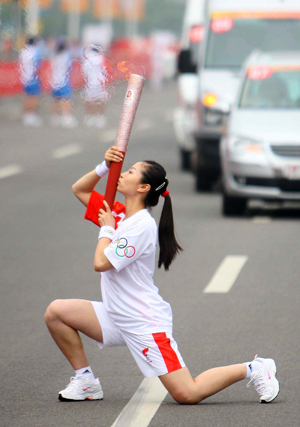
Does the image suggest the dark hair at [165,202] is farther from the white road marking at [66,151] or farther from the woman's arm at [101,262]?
the white road marking at [66,151]

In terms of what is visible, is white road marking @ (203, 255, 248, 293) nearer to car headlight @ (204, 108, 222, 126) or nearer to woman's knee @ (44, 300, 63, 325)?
woman's knee @ (44, 300, 63, 325)

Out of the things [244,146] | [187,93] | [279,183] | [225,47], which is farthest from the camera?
[187,93]

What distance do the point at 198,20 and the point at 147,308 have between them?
663 inches

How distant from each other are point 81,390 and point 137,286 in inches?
25.5

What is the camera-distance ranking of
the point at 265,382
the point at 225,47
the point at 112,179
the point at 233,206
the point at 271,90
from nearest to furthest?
the point at 112,179, the point at 265,382, the point at 233,206, the point at 271,90, the point at 225,47

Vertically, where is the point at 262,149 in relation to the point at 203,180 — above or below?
above

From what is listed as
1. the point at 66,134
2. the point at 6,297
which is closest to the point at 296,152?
the point at 6,297

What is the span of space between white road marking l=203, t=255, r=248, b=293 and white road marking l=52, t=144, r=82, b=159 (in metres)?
11.3

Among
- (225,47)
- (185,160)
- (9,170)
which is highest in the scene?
(225,47)

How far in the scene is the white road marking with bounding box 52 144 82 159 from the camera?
2123 centimetres

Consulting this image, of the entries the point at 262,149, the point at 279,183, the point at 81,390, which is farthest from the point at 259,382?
the point at 262,149

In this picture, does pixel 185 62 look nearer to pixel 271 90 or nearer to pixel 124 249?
pixel 271 90

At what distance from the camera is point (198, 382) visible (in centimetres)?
536

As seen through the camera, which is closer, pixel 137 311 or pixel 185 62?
pixel 137 311
